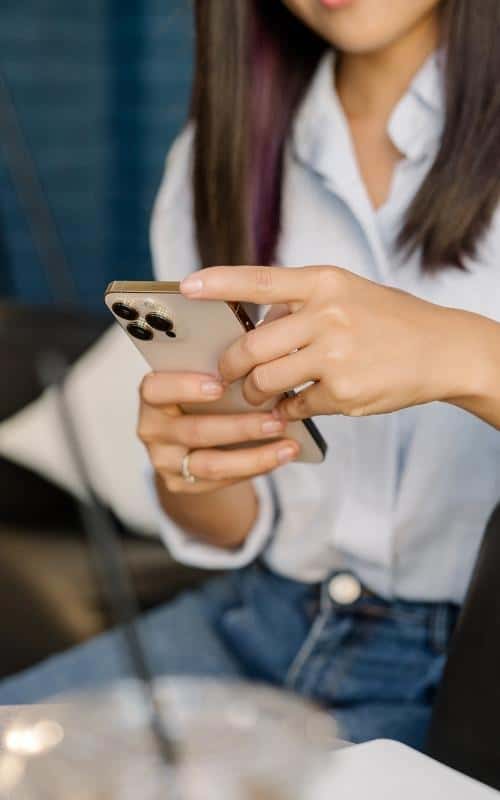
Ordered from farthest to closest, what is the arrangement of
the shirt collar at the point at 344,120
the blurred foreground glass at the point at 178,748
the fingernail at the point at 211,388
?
the shirt collar at the point at 344,120, the fingernail at the point at 211,388, the blurred foreground glass at the point at 178,748

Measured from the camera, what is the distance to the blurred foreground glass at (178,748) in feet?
1.59

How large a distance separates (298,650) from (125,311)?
1.55 ft

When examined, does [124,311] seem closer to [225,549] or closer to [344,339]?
[344,339]

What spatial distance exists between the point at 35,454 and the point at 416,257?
0.82 m

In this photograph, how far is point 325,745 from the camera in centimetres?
53

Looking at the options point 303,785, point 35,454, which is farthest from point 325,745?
point 35,454

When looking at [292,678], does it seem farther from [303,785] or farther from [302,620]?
[303,785]

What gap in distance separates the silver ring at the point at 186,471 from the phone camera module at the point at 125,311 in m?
0.20

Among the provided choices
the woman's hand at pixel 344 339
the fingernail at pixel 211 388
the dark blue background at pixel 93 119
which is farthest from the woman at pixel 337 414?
the dark blue background at pixel 93 119

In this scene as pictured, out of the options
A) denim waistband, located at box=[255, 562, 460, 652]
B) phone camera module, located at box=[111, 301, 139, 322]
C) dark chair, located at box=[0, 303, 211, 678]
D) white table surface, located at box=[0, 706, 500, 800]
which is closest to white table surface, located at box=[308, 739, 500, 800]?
white table surface, located at box=[0, 706, 500, 800]

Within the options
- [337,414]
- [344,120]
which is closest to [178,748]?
[337,414]

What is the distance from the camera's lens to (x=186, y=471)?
36.4 inches

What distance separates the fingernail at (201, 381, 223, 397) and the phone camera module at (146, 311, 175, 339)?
6cm

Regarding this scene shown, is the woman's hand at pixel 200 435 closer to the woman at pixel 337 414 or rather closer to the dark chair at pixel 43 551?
the woman at pixel 337 414
